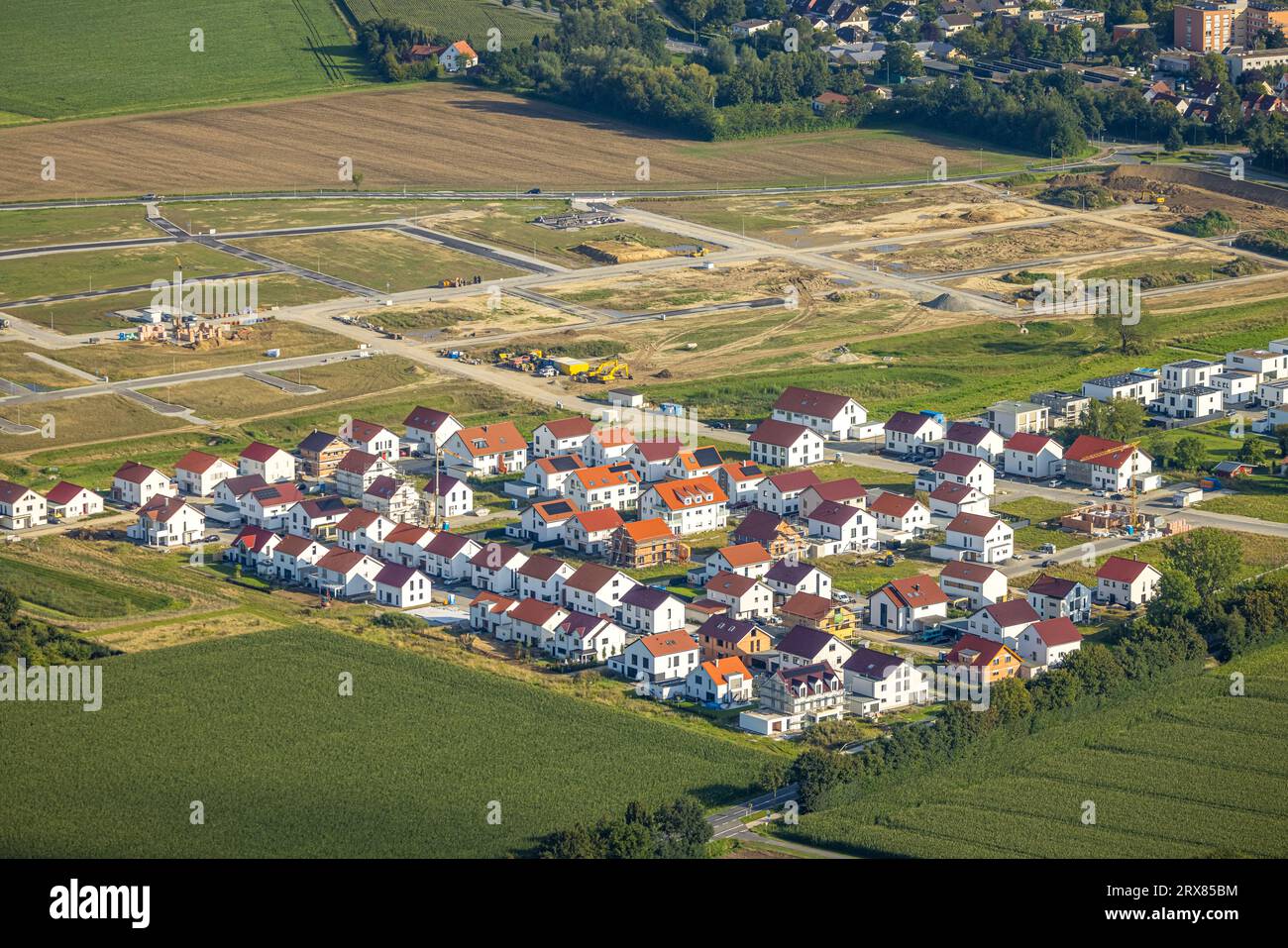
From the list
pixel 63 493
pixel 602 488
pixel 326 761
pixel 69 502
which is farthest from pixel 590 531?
pixel 326 761

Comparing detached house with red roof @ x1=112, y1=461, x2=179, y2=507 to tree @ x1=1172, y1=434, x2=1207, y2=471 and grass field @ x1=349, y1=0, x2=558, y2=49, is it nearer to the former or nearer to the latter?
tree @ x1=1172, y1=434, x2=1207, y2=471

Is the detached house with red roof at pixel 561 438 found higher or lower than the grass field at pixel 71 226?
lower

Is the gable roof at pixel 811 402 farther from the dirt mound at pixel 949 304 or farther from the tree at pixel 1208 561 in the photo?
the dirt mound at pixel 949 304

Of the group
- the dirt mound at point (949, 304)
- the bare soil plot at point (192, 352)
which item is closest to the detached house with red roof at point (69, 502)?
the bare soil plot at point (192, 352)

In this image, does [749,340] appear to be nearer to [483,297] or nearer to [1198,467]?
[483,297]

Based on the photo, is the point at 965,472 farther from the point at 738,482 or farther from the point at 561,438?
the point at 561,438

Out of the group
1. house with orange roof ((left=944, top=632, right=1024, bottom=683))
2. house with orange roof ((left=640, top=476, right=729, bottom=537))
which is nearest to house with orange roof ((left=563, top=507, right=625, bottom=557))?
house with orange roof ((left=640, top=476, right=729, bottom=537))
